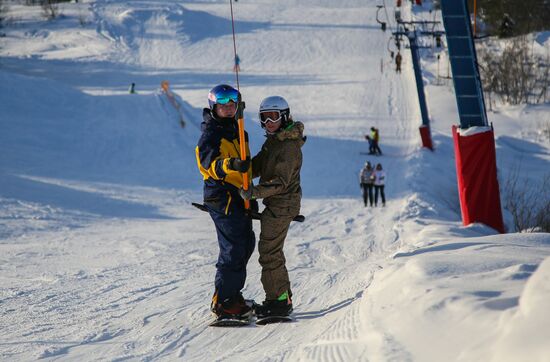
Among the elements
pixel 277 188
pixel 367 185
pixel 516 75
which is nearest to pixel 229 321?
pixel 277 188

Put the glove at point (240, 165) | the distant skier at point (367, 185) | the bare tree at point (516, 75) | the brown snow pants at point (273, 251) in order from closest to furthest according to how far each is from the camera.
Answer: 1. the glove at point (240, 165)
2. the brown snow pants at point (273, 251)
3. the distant skier at point (367, 185)
4. the bare tree at point (516, 75)

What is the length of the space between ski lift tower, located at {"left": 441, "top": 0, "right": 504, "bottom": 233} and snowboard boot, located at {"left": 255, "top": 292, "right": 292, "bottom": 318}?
6385mm

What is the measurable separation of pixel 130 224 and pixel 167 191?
547 cm

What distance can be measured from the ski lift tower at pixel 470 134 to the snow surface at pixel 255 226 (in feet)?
1.72

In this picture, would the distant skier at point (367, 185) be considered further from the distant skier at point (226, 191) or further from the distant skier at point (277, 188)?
the distant skier at point (226, 191)

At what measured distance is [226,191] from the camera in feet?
21.0

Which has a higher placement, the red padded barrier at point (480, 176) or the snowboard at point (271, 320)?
the red padded barrier at point (480, 176)

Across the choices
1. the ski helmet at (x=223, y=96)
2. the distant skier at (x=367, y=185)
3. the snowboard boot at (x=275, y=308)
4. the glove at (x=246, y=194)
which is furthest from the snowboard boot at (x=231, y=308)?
the distant skier at (x=367, y=185)

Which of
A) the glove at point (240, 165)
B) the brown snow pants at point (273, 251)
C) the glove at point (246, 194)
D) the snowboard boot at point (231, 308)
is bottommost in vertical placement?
the snowboard boot at point (231, 308)

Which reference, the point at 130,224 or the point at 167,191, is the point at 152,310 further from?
the point at 167,191

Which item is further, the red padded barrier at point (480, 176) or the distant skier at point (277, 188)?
the red padded barrier at point (480, 176)

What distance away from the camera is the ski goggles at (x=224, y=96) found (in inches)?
251

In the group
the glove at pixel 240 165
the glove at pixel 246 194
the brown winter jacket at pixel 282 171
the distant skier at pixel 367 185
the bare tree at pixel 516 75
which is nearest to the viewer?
the glove at pixel 240 165

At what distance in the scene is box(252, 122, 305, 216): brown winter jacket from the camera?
6.34 m
